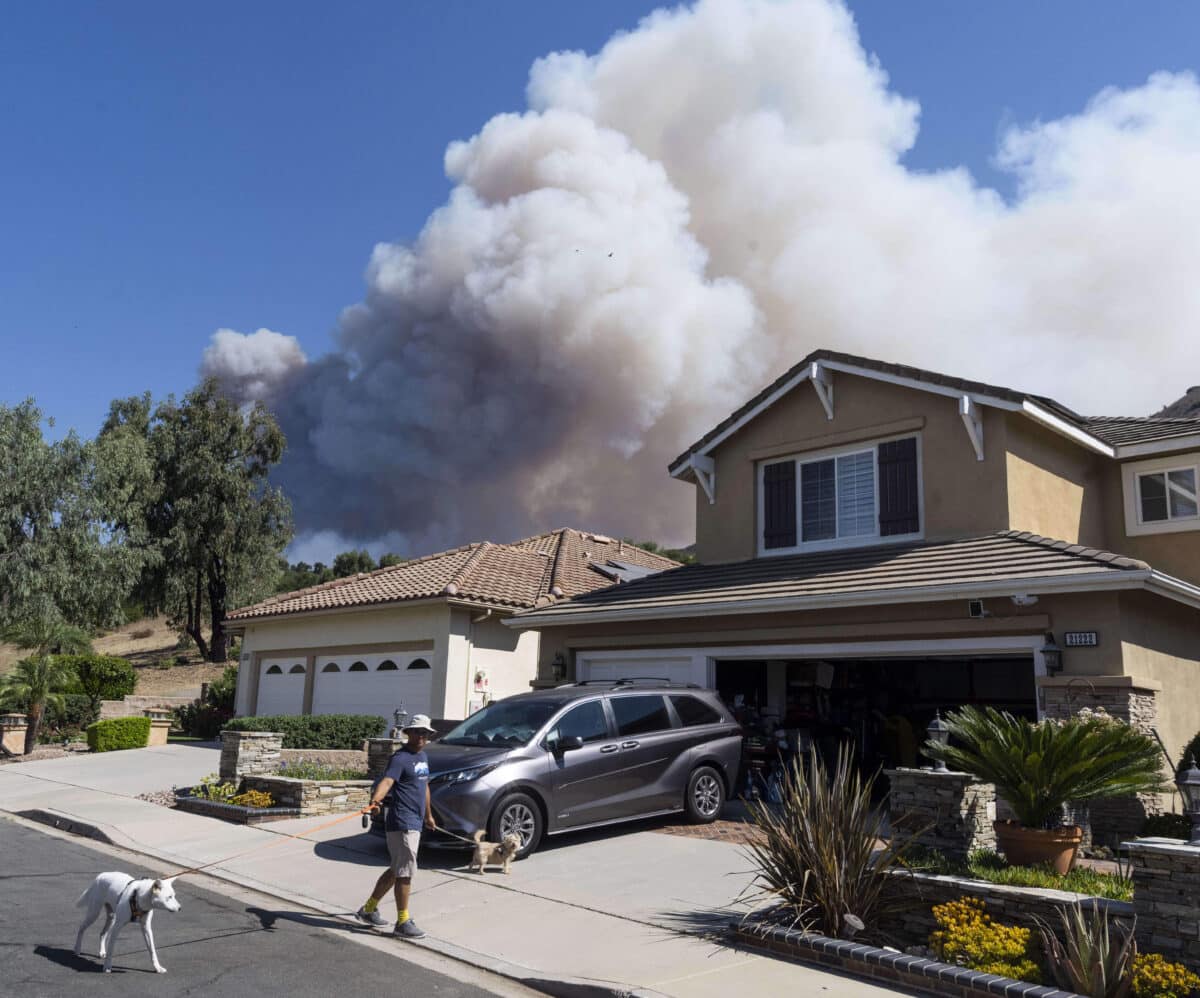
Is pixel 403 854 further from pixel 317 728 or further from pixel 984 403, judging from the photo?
pixel 317 728

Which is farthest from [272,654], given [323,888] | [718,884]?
[718,884]

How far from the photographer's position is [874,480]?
1433 centimetres

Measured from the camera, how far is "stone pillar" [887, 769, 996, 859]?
26.5 feet

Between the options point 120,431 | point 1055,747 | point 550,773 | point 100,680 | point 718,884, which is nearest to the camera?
point 1055,747

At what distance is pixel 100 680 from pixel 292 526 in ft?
57.3

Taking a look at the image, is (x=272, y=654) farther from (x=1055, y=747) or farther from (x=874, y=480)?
(x=1055, y=747)

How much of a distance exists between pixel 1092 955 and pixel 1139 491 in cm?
1094

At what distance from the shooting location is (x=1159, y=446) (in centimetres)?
1441

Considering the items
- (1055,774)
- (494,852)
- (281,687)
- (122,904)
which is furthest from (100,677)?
(1055,774)

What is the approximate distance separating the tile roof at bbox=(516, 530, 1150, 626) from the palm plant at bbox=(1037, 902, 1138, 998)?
5.10 m

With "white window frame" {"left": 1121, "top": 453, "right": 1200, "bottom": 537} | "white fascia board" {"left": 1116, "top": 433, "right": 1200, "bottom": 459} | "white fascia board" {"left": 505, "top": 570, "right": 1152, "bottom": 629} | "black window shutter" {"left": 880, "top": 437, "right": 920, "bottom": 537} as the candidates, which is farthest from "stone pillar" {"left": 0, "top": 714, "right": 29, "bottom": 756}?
"white fascia board" {"left": 1116, "top": 433, "right": 1200, "bottom": 459}

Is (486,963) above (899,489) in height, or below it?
below

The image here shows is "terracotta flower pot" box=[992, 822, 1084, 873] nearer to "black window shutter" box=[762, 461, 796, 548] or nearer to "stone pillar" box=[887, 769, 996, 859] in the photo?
"stone pillar" box=[887, 769, 996, 859]

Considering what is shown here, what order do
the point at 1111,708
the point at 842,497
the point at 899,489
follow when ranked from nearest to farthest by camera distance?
the point at 1111,708 → the point at 899,489 → the point at 842,497
